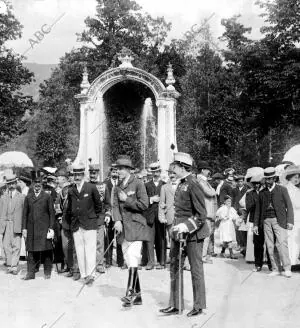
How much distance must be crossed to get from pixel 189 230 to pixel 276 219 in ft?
12.0

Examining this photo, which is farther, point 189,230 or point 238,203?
point 238,203

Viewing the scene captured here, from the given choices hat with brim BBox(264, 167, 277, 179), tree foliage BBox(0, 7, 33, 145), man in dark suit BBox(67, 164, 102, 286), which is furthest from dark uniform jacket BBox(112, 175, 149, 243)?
tree foliage BBox(0, 7, 33, 145)

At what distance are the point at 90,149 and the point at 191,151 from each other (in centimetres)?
1532

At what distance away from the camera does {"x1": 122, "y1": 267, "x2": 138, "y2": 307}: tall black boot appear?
7418mm

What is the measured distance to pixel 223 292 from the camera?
853cm

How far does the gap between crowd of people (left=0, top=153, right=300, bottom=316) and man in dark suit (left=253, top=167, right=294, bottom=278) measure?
0.06 ft

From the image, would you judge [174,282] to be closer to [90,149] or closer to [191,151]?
[90,149]

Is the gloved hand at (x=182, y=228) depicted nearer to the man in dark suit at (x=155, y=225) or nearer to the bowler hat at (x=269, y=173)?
the bowler hat at (x=269, y=173)

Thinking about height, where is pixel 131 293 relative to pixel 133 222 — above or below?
below

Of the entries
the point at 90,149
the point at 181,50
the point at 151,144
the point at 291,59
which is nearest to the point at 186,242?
the point at 90,149

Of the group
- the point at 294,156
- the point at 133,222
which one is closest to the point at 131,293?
the point at 133,222

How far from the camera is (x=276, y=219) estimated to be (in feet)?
33.3

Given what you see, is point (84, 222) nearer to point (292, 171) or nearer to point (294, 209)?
point (294, 209)

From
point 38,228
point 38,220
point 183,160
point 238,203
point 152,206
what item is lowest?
point 38,228
